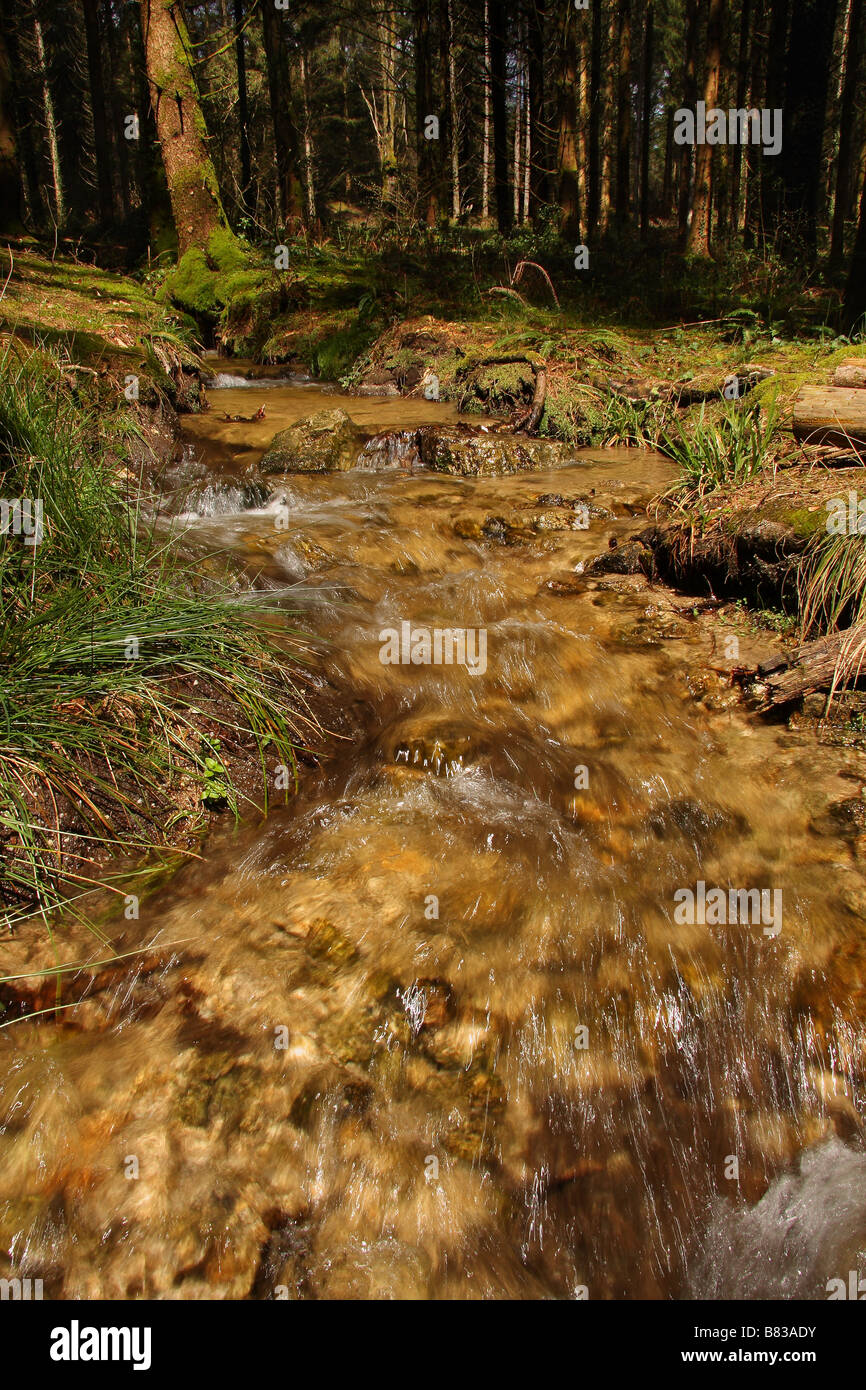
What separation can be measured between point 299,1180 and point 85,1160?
0.63 meters

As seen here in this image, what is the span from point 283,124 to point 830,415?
16.0 meters

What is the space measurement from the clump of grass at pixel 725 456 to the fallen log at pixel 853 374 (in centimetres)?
52

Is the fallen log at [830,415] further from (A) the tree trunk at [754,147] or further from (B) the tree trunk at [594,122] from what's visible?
(B) the tree trunk at [594,122]

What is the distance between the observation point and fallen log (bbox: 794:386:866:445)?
5508 mm

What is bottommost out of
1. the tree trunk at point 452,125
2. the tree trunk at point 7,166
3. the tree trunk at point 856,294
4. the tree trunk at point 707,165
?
the tree trunk at point 856,294

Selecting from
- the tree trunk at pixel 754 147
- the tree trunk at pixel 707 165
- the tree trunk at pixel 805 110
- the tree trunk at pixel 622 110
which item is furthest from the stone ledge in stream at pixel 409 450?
the tree trunk at pixel 622 110

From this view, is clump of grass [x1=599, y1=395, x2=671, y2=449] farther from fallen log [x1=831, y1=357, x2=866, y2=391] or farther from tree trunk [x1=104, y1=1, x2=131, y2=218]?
tree trunk [x1=104, y1=1, x2=131, y2=218]

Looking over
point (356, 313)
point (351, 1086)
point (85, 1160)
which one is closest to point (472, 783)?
point (351, 1086)

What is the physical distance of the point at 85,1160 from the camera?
7.39 ft

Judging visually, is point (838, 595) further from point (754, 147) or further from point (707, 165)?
point (754, 147)

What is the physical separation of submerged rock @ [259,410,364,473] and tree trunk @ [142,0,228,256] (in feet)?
23.6

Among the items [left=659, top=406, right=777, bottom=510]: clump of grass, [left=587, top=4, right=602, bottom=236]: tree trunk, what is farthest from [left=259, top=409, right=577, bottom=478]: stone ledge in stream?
[left=587, top=4, right=602, bottom=236]: tree trunk

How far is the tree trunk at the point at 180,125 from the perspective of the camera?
11.3 meters

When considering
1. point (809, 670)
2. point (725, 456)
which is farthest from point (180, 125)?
point (809, 670)
